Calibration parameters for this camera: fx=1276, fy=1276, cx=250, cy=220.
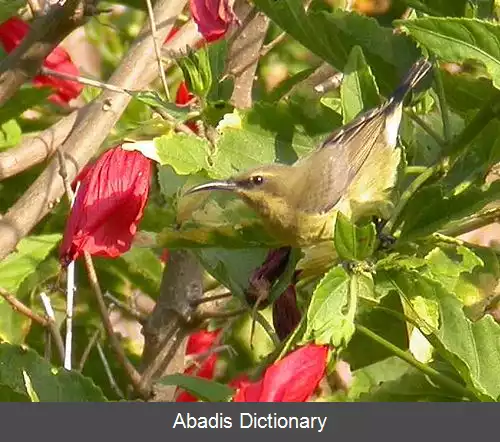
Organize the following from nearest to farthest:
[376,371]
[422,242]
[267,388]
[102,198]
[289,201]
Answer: [267,388], [422,242], [102,198], [289,201], [376,371]

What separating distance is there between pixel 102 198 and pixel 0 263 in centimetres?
33

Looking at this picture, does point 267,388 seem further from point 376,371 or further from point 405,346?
point 376,371

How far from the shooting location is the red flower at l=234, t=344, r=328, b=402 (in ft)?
3.44

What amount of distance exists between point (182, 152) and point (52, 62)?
59cm

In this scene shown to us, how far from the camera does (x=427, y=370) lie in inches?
51.1

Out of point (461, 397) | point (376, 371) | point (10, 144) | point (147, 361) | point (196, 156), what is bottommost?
point (376, 371)

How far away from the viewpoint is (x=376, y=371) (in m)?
1.81

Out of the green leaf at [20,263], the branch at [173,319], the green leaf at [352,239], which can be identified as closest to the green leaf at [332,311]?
the green leaf at [352,239]

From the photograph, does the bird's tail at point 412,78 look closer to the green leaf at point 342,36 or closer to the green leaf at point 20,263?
the green leaf at point 342,36

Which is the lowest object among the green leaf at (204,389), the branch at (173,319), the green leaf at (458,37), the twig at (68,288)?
the branch at (173,319)

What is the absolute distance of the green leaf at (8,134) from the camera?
70.5 inches

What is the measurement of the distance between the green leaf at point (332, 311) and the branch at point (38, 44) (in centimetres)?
46

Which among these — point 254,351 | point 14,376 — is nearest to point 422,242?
point 14,376

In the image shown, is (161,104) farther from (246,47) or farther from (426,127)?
(246,47)
